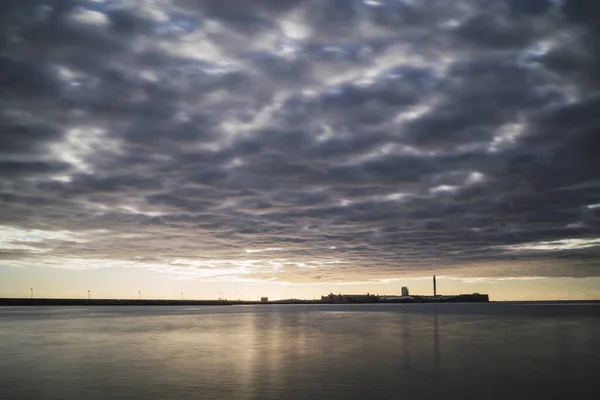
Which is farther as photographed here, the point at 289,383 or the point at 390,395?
the point at 289,383

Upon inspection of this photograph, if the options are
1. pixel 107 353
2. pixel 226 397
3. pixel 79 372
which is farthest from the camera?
pixel 107 353

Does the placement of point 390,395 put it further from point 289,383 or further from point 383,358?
point 383,358

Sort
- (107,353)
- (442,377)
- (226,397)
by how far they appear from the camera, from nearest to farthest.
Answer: (226,397)
(442,377)
(107,353)

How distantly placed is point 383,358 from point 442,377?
35.7ft

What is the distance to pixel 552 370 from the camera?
129ft

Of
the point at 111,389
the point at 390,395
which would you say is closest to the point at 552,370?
the point at 390,395

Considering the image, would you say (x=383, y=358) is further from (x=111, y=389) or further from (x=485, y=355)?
(x=111, y=389)

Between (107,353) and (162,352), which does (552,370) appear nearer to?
(162,352)

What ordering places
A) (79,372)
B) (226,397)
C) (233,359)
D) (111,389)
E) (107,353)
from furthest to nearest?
1. (107,353)
2. (233,359)
3. (79,372)
4. (111,389)
5. (226,397)

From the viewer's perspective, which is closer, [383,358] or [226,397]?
[226,397]

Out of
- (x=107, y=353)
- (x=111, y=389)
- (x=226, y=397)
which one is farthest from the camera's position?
(x=107, y=353)

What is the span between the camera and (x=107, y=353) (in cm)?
5275

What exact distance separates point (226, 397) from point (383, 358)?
809 inches

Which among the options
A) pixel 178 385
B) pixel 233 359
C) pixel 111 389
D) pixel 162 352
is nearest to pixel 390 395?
pixel 178 385
